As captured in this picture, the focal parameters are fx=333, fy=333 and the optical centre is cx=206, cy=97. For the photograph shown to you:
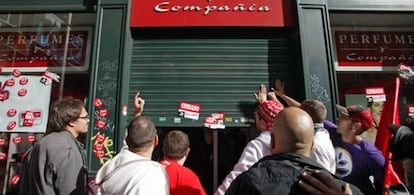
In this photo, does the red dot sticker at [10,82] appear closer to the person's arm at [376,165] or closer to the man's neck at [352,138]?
the man's neck at [352,138]

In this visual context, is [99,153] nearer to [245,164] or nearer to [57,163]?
[57,163]

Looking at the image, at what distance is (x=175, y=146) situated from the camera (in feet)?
9.02

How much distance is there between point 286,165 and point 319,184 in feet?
0.50

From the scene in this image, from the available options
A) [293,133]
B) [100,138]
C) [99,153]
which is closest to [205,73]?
[100,138]

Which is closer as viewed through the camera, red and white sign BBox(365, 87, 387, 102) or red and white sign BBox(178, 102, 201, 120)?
red and white sign BBox(178, 102, 201, 120)

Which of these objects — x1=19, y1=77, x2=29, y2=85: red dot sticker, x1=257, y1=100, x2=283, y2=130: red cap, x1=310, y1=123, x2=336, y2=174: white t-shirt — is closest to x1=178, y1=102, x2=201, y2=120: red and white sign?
x1=257, y1=100, x2=283, y2=130: red cap

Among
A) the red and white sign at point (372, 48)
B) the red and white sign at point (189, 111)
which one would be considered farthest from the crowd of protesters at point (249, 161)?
the red and white sign at point (372, 48)

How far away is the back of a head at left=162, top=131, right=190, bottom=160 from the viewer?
274 centimetres

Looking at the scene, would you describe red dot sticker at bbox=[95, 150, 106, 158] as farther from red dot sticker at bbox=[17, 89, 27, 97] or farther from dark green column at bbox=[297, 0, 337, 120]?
dark green column at bbox=[297, 0, 337, 120]

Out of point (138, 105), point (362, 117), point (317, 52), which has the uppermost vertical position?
point (317, 52)

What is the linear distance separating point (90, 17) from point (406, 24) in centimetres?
479

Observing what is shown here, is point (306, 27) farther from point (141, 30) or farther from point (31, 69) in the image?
point (31, 69)

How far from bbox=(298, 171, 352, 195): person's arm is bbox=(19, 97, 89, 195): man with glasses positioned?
5.47ft

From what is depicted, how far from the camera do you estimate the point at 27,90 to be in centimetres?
481
